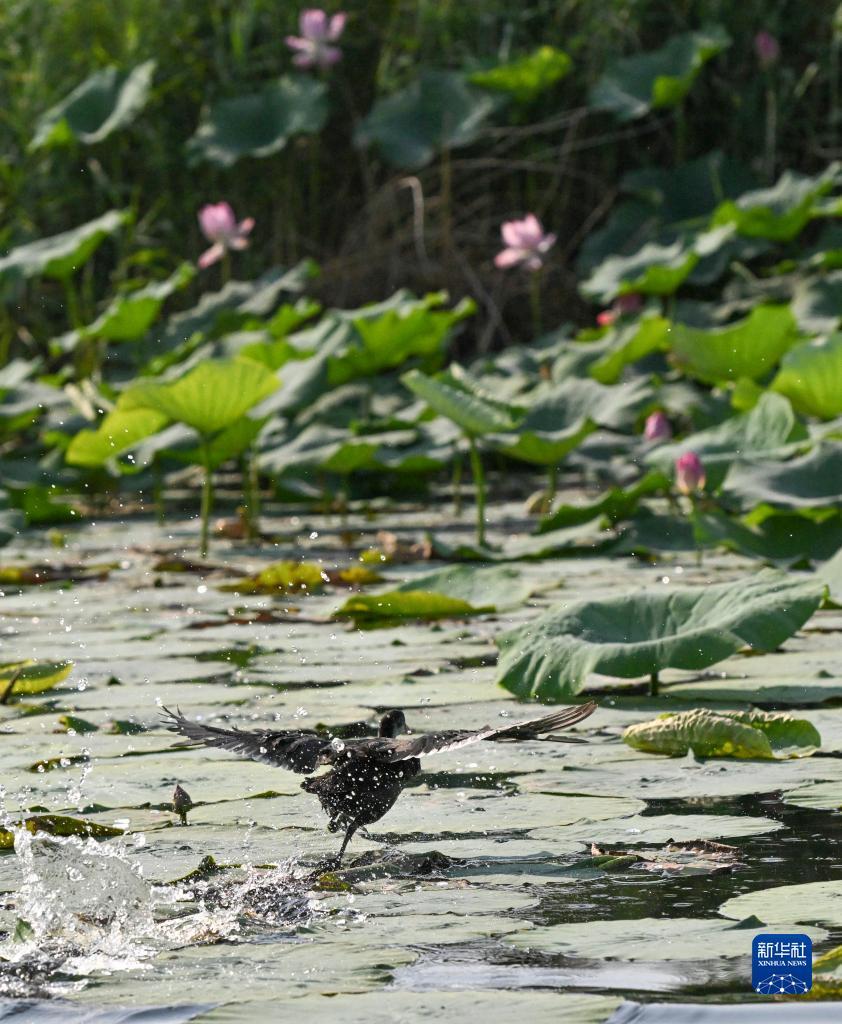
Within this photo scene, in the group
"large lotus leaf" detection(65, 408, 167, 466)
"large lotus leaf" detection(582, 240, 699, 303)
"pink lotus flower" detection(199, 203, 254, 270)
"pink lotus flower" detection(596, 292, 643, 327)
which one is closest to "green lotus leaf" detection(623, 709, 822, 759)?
"large lotus leaf" detection(65, 408, 167, 466)

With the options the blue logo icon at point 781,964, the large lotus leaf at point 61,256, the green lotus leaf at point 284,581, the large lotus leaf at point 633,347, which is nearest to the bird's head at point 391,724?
the blue logo icon at point 781,964

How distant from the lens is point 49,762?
2430 millimetres

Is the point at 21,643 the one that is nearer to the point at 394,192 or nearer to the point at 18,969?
the point at 18,969

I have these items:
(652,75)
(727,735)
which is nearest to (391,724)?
(727,735)

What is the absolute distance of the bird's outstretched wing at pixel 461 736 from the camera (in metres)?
1.83

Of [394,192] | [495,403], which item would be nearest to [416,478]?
[495,403]

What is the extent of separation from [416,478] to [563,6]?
323 centimetres

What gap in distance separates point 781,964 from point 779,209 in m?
5.52

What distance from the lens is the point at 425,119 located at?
7.75 meters

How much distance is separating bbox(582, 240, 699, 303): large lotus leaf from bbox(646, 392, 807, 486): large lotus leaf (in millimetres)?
1786

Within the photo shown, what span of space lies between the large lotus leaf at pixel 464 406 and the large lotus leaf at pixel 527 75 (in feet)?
11.0

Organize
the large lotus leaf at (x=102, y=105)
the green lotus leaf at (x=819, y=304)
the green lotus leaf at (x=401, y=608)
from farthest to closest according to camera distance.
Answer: the large lotus leaf at (x=102, y=105) → the green lotus leaf at (x=819, y=304) → the green lotus leaf at (x=401, y=608)

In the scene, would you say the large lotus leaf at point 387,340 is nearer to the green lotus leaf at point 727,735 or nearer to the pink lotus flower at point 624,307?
the pink lotus flower at point 624,307

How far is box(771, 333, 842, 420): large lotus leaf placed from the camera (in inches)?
166
